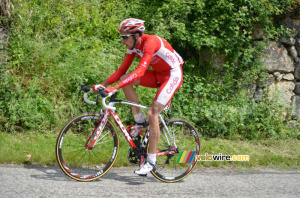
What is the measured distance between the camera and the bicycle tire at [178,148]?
19.6 feet

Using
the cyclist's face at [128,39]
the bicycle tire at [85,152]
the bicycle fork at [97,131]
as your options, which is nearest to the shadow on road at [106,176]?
the bicycle tire at [85,152]

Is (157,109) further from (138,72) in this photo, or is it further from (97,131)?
(97,131)

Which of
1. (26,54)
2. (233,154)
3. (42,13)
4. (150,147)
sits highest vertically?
(42,13)

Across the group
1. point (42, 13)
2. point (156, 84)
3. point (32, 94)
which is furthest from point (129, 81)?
point (42, 13)

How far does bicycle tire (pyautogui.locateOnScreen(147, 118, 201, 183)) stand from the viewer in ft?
19.6

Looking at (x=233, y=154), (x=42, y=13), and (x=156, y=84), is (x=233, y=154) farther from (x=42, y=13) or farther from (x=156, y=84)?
(x=42, y=13)

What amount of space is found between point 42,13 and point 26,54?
4.35ft

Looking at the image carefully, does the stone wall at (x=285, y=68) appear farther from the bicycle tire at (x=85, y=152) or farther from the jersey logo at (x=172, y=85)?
the bicycle tire at (x=85, y=152)

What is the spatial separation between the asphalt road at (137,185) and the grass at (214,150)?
224 mm

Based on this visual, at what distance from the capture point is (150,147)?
18.5 ft

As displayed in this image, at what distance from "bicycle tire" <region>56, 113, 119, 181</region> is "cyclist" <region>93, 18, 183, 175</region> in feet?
1.23

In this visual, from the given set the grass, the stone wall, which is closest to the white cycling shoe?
the grass

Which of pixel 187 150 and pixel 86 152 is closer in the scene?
pixel 86 152

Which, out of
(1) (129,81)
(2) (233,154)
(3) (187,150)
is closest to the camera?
(1) (129,81)
